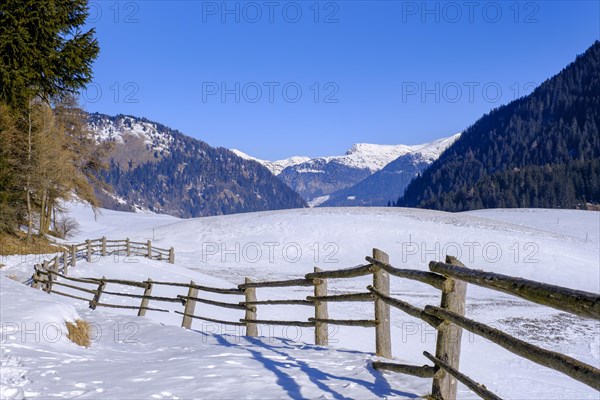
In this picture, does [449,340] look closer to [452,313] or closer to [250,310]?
[452,313]

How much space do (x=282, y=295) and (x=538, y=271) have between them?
19943 mm

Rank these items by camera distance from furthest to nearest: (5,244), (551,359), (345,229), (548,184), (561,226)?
1. (548,184)
2. (561,226)
3. (345,229)
4. (5,244)
5. (551,359)

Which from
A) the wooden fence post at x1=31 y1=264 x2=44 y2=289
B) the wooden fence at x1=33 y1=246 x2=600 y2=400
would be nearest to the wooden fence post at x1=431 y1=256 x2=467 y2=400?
the wooden fence at x1=33 y1=246 x2=600 y2=400

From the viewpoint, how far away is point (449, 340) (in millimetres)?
5391

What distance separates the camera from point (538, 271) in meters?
35.2

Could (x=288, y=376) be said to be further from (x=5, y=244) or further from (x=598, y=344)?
(x=5, y=244)

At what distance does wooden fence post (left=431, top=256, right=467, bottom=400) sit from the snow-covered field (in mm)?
586

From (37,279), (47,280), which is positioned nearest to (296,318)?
(47,280)

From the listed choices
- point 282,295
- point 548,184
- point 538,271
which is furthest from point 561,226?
point 548,184


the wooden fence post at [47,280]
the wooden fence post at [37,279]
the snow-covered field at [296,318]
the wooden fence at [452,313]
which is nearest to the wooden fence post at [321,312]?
the wooden fence at [452,313]

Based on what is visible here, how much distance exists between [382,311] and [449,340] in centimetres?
238

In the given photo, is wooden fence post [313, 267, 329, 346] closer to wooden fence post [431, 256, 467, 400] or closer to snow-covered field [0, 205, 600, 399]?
snow-covered field [0, 205, 600, 399]

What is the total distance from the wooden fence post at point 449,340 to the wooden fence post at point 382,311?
2176mm

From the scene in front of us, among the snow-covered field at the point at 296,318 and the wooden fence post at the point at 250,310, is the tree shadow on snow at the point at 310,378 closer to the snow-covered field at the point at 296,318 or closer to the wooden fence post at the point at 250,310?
the snow-covered field at the point at 296,318
